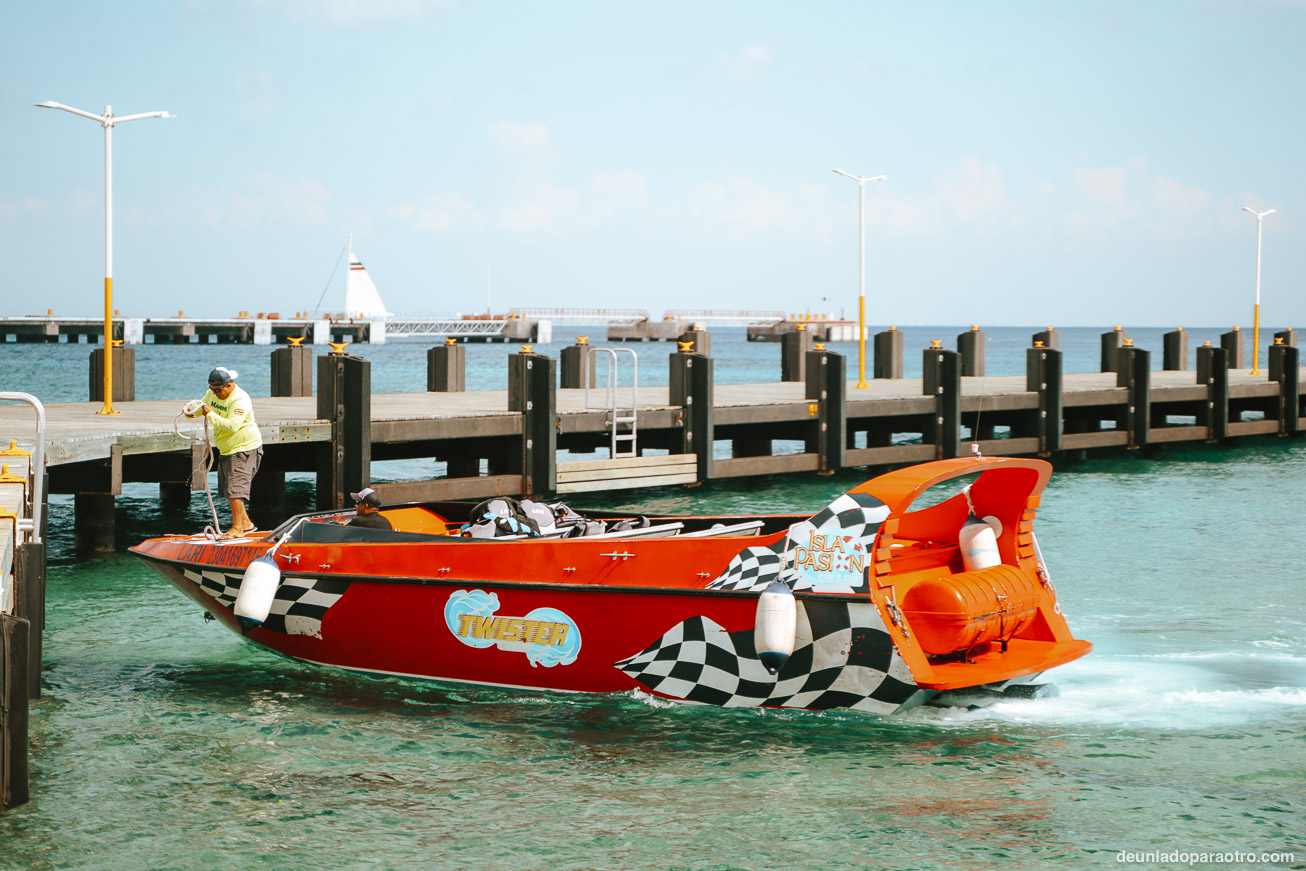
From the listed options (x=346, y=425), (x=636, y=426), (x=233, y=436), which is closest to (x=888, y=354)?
(x=636, y=426)

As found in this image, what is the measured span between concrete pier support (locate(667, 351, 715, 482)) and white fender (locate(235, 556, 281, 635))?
10.6m

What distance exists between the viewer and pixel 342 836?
674cm

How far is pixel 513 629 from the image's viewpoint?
345 inches

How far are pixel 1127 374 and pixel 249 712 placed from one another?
20.7 meters

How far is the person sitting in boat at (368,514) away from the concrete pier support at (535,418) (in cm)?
777

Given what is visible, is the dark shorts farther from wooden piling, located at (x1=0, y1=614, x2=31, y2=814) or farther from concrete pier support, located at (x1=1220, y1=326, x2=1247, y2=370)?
Result: concrete pier support, located at (x1=1220, y1=326, x2=1247, y2=370)

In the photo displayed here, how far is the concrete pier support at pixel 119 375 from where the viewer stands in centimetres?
1895

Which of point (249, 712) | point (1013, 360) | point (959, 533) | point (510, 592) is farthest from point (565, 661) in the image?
point (1013, 360)

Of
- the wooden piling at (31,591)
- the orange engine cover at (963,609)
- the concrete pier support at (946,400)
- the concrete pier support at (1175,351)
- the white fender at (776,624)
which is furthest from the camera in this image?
the concrete pier support at (1175,351)

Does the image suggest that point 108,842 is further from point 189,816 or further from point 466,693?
point 466,693

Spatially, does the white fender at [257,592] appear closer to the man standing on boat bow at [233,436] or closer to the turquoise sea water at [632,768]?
the turquoise sea water at [632,768]

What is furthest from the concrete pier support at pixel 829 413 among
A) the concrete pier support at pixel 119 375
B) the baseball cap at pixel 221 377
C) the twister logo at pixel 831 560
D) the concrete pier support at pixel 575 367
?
the twister logo at pixel 831 560

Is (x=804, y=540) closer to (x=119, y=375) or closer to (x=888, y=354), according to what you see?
(x=119, y=375)

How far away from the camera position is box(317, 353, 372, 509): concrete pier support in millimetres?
15656
